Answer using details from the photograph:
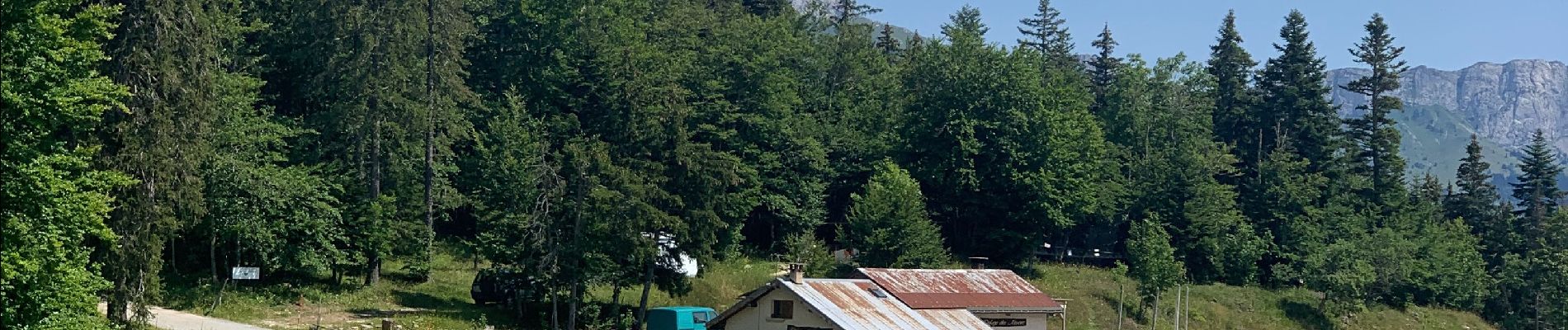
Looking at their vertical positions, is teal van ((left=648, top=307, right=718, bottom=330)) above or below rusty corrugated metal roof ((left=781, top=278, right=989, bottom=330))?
below

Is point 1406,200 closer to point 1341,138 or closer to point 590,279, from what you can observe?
point 1341,138

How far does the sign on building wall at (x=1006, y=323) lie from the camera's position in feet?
178

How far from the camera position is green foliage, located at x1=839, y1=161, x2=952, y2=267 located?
63.6 m

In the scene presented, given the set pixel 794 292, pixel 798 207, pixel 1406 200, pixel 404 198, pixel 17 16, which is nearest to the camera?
pixel 17 16

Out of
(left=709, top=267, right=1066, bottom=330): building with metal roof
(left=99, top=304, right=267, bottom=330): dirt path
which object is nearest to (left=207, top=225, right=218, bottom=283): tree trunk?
(left=99, top=304, right=267, bottom=330): dirt path

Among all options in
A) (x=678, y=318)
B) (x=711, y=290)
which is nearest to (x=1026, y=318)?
(x=711, y=290)

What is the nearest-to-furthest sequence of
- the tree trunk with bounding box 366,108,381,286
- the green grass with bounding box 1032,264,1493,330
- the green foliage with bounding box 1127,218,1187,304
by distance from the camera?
the tree trunk with bounding box 366,108,381,286, the green foliage with bounding box 1127,218,1187,304, the green grass with bounding box 1032,264,1493,330

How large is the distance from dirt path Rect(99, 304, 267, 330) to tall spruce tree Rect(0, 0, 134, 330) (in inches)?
388

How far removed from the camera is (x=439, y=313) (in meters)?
49.7

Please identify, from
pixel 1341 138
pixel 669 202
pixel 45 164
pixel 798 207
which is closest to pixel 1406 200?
pixel 1341 138

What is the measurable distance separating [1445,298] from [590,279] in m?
57.6

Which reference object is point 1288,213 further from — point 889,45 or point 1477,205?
point 889,45

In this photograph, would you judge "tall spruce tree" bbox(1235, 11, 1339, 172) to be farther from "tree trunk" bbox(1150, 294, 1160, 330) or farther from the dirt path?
the dirt path

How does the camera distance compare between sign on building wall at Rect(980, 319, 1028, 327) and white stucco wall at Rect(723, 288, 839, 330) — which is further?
sign on building wall at Rect(980, 319, 1028, 327)
